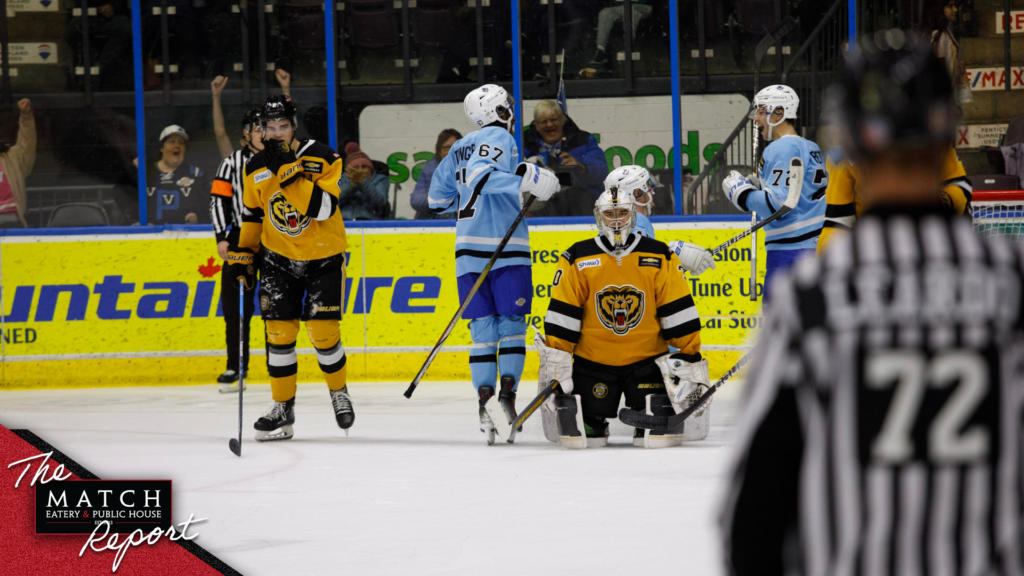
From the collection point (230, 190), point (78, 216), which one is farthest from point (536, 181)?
point (78, 216)

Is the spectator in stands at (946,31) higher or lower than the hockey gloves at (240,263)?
higher

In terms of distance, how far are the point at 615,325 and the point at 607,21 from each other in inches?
141

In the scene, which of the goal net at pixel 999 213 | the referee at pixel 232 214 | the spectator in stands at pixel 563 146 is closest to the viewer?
the goal net at pixel 999 213

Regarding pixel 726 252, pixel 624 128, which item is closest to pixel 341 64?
Answer: pixel 624 128

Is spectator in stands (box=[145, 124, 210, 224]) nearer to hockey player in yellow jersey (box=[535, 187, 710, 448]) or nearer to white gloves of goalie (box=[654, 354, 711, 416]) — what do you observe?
hockey player in yellow jersey (box=[535, 187, 710, 448])

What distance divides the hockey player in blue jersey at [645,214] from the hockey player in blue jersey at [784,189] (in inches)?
10.7

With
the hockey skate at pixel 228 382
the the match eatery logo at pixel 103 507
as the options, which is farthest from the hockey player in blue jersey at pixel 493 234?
the hockey skate at pixel 228 382

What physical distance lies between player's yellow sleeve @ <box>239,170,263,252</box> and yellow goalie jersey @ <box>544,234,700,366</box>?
1273 millimetres

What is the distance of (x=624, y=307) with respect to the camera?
425 cm

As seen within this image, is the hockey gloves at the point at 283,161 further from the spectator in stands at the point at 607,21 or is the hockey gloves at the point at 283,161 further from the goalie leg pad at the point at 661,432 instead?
the spectator in stands at the point at 607,21

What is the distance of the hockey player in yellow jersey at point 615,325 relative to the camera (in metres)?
4.23

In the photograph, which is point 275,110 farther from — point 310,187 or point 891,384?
point 891,384

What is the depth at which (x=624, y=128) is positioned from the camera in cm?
711

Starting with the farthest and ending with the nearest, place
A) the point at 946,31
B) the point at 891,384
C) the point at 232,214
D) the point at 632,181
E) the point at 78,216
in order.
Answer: the point at 946,31, the point at 78,216, the point at 232,214, the point at 632,181, the point at 891,384
